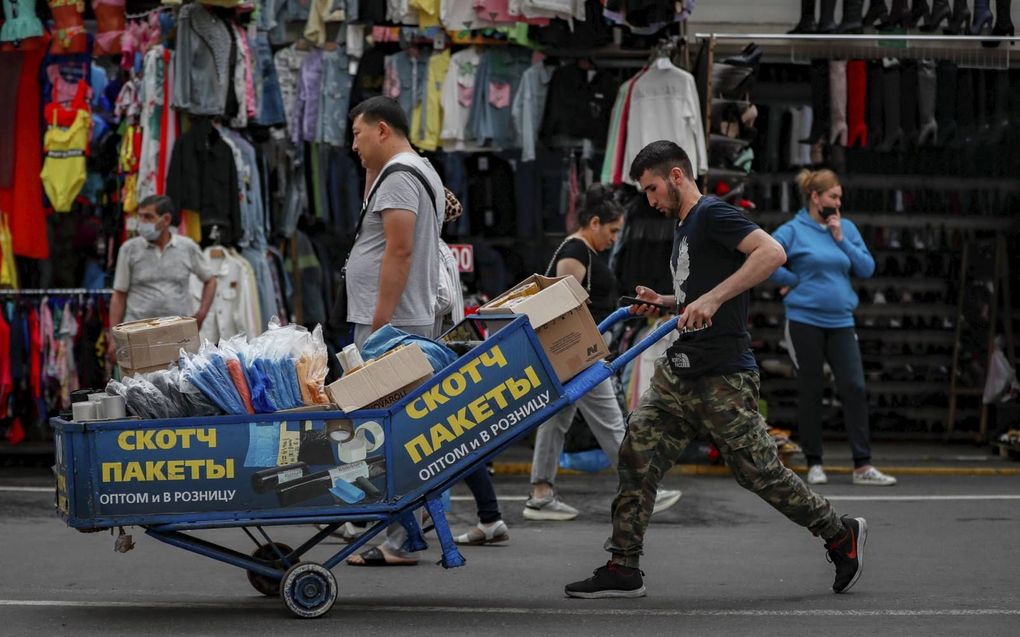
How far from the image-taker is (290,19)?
501 inches

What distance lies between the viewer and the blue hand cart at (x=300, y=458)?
5996 mm

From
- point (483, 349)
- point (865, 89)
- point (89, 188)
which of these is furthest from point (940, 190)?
point (483, 349)

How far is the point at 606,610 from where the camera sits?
6473mm

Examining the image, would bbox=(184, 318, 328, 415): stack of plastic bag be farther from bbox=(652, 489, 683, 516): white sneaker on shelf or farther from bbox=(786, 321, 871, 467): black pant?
bbox=(786, 321, 871, 467): black pant

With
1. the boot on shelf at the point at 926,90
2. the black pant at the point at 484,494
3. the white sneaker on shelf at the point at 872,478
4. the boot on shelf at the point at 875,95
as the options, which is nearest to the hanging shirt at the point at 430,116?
the boot on shelf at the point at 875,95

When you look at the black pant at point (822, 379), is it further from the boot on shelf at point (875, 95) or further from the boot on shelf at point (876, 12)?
the boot on shelf at point (876, 12)

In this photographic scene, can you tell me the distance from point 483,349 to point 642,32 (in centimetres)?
640

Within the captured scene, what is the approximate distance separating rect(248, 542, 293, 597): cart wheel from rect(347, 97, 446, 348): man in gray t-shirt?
1.11 meters

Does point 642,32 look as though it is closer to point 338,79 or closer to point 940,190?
point 338,79

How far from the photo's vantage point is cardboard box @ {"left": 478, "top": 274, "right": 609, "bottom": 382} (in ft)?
20.5

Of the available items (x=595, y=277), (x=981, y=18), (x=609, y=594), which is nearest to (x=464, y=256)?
(x=595, y=277)

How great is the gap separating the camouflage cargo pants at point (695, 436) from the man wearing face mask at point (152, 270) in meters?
5.06

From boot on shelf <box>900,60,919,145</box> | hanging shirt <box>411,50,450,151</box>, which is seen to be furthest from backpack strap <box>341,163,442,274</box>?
boot on shelf <box>900,60,919,145</box>

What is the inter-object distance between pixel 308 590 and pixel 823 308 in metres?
5.74
